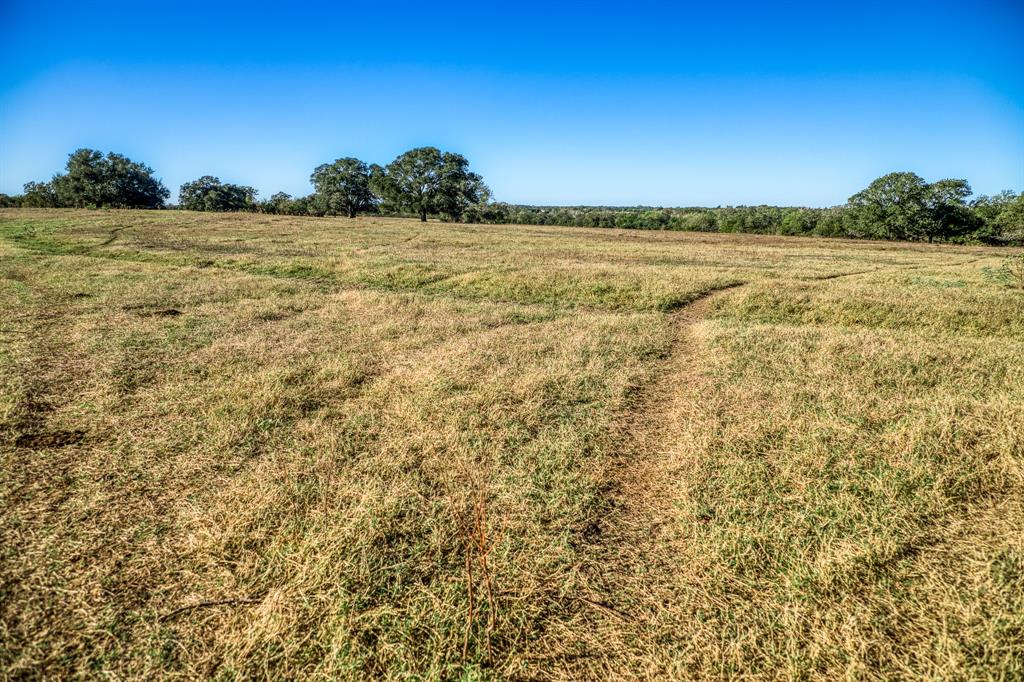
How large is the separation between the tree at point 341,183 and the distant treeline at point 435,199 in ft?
0.54

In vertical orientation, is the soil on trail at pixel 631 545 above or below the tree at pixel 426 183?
below

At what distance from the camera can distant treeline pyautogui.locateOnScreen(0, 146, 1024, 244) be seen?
194ft

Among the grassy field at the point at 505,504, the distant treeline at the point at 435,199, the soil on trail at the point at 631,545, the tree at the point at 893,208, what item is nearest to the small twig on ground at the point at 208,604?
the grassy field at the point at 505,504

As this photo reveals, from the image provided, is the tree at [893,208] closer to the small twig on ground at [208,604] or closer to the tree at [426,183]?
the tree at [426,183]

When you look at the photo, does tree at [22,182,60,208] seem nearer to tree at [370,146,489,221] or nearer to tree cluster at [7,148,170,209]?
tree cluster at [7,148,170,209]

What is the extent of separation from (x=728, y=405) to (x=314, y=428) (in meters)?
6.04

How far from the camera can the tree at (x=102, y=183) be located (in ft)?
235

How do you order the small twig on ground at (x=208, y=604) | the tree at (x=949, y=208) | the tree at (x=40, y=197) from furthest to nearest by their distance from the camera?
the tree at (x=40, y=197), the tree at (x=949, y=208), the small twig on ground at (x=208, y=604)

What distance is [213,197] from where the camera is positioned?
83625mm

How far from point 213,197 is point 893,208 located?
4365 inches

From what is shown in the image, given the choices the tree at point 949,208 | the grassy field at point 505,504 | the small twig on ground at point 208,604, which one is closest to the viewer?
the grassy field at point 505,504

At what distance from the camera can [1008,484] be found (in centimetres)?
468

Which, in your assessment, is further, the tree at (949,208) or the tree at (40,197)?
the tree at (40,197)

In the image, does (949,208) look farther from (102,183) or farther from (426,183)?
(102,183)
